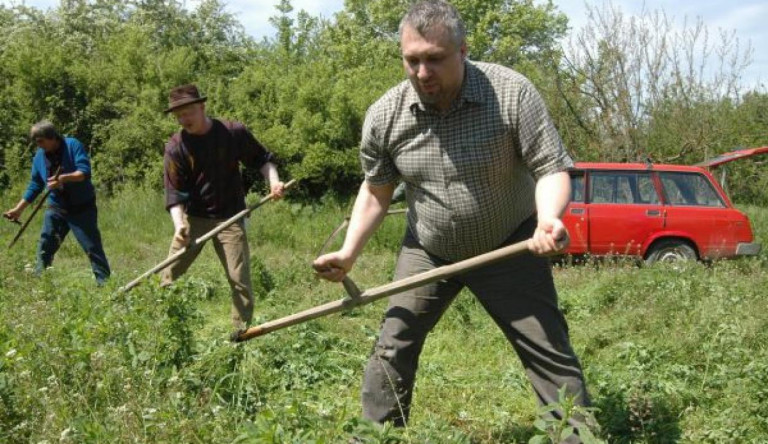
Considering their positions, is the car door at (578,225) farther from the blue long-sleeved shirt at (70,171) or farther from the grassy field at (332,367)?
the blue long-sleeved shirt at (70,171)

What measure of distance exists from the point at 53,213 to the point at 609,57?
43.5ft

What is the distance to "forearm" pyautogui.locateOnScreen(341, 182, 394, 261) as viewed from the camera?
329cm

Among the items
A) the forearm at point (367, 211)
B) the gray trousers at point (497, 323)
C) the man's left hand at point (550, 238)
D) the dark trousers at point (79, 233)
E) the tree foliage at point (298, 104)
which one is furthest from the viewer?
the tree foliage at point (298, 104)

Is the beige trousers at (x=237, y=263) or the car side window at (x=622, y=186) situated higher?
the beige trousers at (x=237, y=263)

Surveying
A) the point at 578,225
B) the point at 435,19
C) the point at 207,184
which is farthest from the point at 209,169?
the point at 578,225

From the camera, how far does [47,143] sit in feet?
22.2

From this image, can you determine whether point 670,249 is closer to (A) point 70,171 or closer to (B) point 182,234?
(B) point 182,234

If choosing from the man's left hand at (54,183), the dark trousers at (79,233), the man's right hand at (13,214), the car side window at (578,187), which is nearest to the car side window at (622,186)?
the car side window at (578,187)

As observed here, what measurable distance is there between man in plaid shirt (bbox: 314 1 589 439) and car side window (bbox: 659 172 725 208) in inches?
293

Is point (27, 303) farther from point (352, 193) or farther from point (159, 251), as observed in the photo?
point (352, 193)

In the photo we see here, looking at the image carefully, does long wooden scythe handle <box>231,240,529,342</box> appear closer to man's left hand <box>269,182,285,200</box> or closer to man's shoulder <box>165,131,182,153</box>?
man's left hand <box>269,182,285,200</box>

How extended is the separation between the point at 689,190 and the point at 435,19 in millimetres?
8211

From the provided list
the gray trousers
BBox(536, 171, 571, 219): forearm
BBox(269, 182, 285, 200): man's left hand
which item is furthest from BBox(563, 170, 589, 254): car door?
BBox(536, 171, 571, 219): forearm

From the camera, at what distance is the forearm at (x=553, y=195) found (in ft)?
8.98
